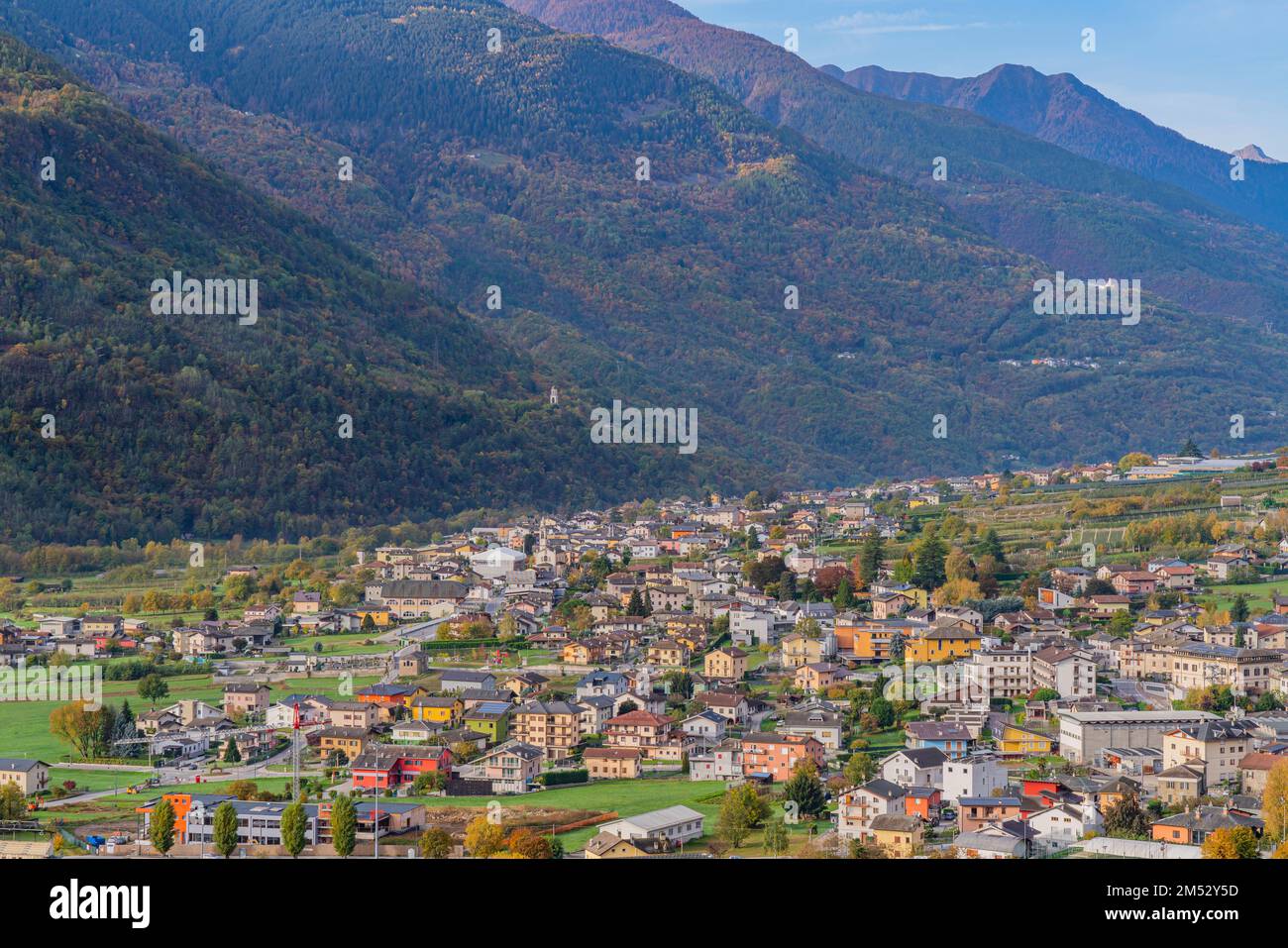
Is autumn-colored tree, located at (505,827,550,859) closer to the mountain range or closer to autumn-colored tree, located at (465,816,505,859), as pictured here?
autumn-colored tree, located at (465,816,505,859)

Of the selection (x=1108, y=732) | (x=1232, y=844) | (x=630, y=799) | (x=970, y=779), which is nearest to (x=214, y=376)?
(x=630, y=799)

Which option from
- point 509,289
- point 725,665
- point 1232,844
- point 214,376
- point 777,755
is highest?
point 509,289

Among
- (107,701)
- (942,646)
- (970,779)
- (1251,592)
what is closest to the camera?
(970,779)

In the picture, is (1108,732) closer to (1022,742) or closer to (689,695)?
(1022,742)

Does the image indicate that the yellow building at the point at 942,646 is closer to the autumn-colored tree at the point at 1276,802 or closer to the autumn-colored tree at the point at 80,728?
the autumn-colored tree at the point at 1276,802
